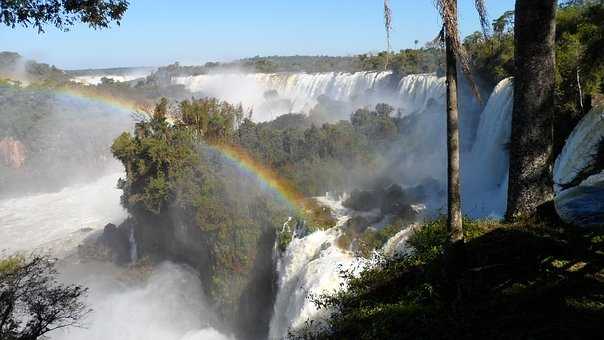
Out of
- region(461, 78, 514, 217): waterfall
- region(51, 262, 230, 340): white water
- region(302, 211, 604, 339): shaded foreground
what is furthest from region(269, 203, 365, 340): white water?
region(51, 262, 230, 340): white water

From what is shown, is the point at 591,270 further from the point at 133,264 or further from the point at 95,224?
the point at 95,224

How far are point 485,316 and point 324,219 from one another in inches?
764

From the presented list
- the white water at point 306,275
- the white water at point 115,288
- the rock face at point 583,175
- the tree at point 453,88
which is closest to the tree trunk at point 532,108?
the rock face at point 583,175

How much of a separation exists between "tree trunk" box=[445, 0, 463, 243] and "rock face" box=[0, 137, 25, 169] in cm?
6673

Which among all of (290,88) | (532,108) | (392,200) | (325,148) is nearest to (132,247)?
(325,148)

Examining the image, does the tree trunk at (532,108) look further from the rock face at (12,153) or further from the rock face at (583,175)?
the rock face at (12,153)

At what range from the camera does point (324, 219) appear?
25844mm

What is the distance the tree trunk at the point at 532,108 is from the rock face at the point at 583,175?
1.81ft

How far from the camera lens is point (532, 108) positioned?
8125 mm

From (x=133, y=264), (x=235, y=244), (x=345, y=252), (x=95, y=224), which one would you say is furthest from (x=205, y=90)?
(x=345, y=252)

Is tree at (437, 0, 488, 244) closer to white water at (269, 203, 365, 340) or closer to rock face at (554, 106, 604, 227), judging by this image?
rock face at (554, 106, 604, 227)

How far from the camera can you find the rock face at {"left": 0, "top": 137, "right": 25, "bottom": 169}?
6106cm

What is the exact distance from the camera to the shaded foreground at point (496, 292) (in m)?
6.02

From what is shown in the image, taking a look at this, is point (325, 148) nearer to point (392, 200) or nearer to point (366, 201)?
point (366, 201)
